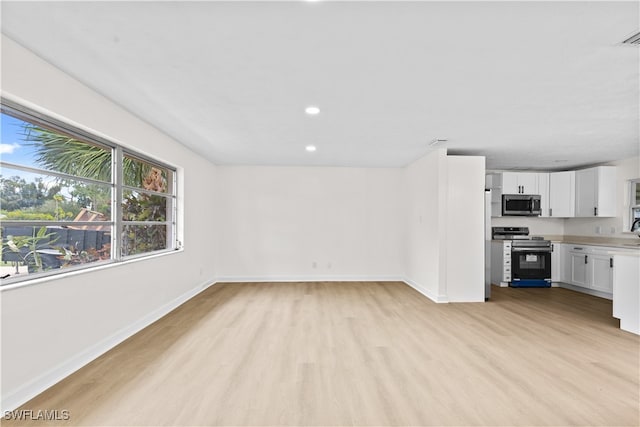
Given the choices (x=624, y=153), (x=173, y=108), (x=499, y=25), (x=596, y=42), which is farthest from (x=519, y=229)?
(x=173, y=108)

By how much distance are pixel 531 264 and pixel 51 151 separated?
7626mm

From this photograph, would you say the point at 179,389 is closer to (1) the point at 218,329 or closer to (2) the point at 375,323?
(1) the point at 218,329

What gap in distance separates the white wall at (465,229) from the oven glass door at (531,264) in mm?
1772

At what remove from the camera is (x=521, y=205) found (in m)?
6.28

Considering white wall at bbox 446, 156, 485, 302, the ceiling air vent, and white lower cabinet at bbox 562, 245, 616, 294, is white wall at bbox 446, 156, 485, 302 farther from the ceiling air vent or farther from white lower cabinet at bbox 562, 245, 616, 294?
Answer: the ceiling air vent

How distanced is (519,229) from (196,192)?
6.65m

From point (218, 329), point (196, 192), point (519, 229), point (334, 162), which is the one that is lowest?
point (218, 329)

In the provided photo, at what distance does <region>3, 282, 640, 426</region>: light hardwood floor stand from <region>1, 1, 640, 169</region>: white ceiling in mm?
2456

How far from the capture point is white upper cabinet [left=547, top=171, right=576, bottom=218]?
6234mm

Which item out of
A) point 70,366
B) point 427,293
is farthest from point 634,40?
point 70,366

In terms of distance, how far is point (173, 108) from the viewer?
3.15m

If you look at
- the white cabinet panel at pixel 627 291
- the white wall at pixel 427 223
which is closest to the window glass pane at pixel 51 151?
the white wall at pixel 427 223

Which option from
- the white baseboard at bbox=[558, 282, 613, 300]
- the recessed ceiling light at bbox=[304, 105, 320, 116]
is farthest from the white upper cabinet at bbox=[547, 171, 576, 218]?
the recessed ceiling light at bbox=[304, 105, 320, 116]

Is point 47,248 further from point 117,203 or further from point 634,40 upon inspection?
point 634,40
